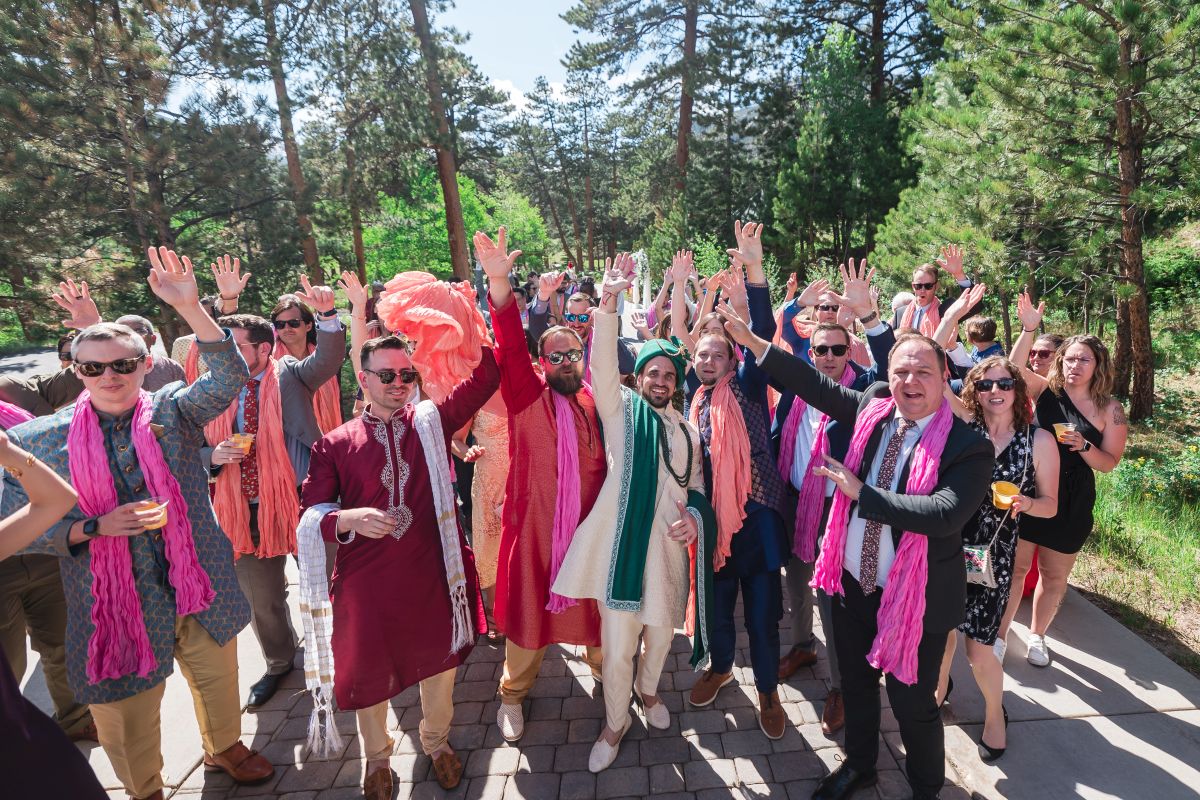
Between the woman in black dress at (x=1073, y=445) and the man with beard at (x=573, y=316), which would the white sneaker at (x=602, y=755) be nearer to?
the woman in black dress at (x=1073, y=445)

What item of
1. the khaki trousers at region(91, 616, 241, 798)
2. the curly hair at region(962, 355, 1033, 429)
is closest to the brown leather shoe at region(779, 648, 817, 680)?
the curly hair at region(962, 355, 1033, 429)

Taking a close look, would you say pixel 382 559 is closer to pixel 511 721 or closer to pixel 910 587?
pixel 511 721

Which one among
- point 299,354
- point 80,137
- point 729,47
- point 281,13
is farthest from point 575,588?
point 729,47

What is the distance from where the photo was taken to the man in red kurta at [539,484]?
285 cm

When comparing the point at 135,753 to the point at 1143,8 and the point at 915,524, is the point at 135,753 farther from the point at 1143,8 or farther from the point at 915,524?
the point at 1143,8

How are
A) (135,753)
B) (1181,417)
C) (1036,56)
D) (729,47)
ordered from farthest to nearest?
(729,47) < (1181,417) < (1036,56) < (135,753)

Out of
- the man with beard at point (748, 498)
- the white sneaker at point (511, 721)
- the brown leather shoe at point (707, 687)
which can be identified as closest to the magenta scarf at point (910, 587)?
the man with beard at point (748, 498)

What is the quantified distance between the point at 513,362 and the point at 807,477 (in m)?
1.59

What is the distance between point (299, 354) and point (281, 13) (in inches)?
472

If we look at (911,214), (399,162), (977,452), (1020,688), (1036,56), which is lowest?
(1020,688)

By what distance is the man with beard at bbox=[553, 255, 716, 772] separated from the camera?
2.73 metres

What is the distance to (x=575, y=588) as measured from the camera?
279 cm

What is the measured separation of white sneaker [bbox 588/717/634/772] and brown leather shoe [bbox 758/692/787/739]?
2.29ft

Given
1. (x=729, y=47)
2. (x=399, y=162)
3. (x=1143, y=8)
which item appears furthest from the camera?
(x=729, y=47)
